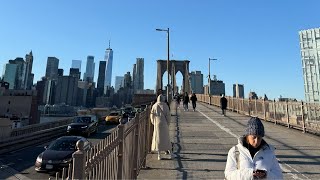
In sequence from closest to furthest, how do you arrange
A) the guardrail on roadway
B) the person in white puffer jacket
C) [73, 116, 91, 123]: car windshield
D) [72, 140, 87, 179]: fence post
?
[72, 140, 87, 179]: fence post → the person in white puffer jacket → the guardrail on roadway → [73, 116, 91, 123]: car windshield

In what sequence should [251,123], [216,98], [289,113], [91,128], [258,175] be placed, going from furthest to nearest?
[216,98], [91,128], [289,113], [251,123], [258,175]

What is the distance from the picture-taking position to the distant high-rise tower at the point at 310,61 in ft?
219

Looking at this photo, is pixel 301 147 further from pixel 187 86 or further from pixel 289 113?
pixel 187 86

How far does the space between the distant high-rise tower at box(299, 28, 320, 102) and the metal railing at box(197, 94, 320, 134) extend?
164 feet

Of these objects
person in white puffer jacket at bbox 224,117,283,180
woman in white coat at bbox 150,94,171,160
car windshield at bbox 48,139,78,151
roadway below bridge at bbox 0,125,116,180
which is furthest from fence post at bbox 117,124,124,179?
car windshield at bbox 48,139,78,151

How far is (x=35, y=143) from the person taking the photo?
1967cm

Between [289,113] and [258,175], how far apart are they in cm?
1502

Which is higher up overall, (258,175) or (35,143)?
(258,175)

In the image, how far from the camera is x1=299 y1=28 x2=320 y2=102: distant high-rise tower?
66.6 metres

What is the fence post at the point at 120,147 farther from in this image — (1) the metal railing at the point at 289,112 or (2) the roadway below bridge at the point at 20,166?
(1) the metal railing at the point at 289,112

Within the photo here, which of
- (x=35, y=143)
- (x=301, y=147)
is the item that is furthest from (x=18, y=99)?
(x=301, y=147)

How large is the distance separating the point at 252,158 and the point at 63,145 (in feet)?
35.5

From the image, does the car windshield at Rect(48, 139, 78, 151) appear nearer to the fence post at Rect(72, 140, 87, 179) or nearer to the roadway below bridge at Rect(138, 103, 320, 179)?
the roadway below bridge at Rect(138, 103, 320, 179)

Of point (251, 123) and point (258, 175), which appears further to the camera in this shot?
point (251, 123)
